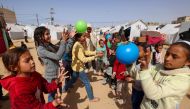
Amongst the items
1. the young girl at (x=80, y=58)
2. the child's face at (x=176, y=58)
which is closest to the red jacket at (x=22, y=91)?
the child's face at (x=176, y=58)

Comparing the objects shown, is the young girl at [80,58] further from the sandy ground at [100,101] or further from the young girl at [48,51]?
the young girl at [48,51]

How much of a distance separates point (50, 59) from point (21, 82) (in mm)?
1523

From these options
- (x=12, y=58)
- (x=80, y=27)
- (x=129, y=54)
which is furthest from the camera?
(x=80, y=27)

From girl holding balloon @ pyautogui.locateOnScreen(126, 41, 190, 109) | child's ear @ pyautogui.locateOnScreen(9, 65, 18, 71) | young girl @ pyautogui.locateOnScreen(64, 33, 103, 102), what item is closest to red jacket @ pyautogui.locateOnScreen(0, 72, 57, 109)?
child's ear @ pyautogui.locateOnScreen(9, 65, 18, 71)

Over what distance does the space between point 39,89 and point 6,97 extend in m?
3.62

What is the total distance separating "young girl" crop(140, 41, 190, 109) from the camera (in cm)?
172

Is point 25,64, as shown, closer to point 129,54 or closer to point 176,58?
point 129,54

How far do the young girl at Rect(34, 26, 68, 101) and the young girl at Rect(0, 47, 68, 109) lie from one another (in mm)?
1130

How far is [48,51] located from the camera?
3.29 metres

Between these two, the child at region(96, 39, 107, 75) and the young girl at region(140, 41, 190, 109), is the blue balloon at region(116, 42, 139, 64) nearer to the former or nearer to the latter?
the young girl at region(140, 41, 190, 109)

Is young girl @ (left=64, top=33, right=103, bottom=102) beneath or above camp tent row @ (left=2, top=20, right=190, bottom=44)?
above

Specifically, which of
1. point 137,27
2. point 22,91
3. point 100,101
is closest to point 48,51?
point 22,91

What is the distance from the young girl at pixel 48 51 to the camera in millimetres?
3271

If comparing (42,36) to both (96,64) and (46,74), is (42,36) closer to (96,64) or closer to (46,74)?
(46,74)
